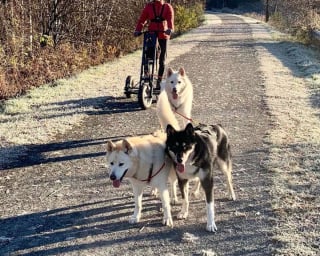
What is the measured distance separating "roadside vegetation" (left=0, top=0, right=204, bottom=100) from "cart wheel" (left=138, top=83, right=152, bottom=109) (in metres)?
3.36

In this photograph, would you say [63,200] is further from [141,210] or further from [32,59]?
[32,59]

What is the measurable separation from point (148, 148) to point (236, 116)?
4286 mm

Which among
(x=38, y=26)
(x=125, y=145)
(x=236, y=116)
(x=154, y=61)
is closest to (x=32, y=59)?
(x=38, y=26)

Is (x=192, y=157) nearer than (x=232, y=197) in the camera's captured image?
Yes

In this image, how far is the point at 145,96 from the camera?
8.48m

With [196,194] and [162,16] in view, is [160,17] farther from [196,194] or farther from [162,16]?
[196,194]

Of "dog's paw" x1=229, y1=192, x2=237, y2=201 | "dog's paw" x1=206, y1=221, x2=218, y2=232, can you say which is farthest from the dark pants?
"dog's paw" x1=206, y1=221, x2=218, y2=232

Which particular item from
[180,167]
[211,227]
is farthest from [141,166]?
[211,227]

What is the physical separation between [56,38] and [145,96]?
20.2 ft

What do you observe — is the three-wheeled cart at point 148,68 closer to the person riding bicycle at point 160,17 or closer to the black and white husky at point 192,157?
the person riding bicycle at point 160,17

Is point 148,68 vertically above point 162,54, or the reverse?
point 162,54

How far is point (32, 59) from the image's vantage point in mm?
11797

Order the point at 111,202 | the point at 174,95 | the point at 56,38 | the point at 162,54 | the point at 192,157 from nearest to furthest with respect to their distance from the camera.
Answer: the point at 192,157 < the point at 111,202 < the point at 174,95 < the point at 162,54 < the point at 56,38

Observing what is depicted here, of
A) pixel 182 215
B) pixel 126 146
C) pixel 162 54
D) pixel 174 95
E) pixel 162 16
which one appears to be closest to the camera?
pixel 126 146
